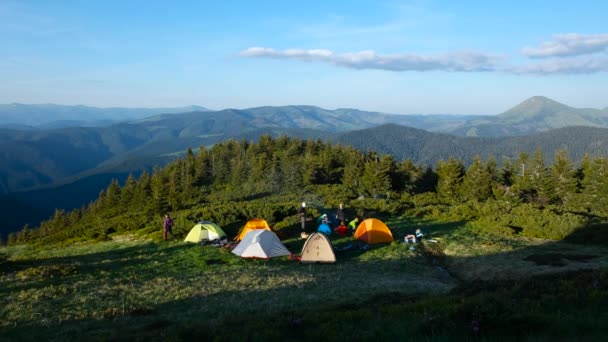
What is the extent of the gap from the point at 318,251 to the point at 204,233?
909 centimetres

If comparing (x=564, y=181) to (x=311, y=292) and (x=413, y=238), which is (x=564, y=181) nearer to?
(x=413, y=238)

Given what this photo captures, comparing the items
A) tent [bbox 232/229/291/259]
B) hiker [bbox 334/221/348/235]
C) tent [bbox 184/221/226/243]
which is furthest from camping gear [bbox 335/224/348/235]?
tent [bbox 184/221/226/243]

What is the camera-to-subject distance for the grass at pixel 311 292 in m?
9.11

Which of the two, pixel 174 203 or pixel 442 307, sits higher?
pixel 442 307

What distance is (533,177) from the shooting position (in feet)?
208

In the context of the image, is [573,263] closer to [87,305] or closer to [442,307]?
[442,307]

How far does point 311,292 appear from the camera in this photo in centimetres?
1611

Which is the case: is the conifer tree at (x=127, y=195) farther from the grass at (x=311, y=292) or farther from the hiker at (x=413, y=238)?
the hiker at (x=413, y=238)

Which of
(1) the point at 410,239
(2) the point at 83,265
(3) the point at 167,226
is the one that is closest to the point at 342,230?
(1) the point at 410,239

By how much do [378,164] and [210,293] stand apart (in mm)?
45999

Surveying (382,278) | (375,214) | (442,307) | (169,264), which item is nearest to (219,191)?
(375,214)

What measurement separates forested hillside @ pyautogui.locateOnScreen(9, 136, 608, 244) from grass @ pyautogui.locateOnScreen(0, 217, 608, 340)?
6.52 meters

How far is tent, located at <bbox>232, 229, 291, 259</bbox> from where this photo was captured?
23.7 metres

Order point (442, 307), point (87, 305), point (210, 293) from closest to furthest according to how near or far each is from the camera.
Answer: point (442, 307), point (87, 305), point (210, 293)
